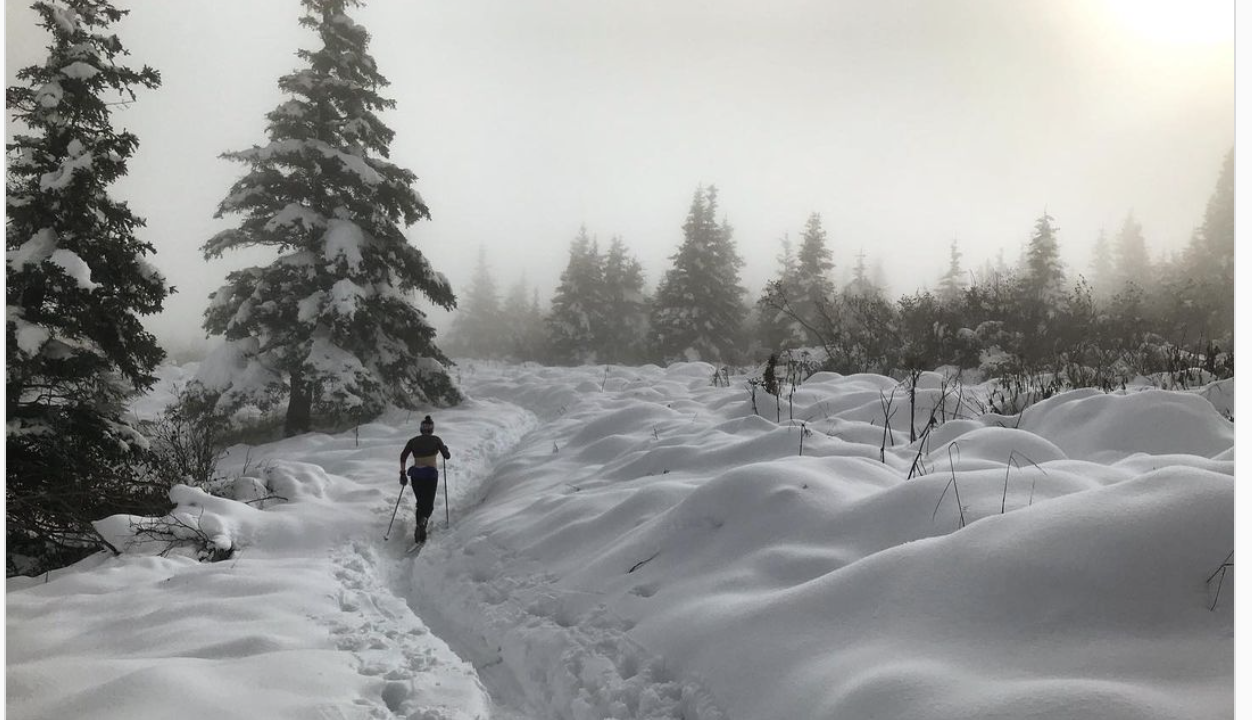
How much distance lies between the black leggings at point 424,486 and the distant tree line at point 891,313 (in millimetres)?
5955

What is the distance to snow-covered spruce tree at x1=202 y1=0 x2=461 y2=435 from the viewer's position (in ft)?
38.4

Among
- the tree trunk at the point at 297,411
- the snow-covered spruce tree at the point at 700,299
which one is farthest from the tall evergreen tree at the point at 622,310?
the tree trunk at the point at 297,411

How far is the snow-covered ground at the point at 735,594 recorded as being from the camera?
8.15 feet

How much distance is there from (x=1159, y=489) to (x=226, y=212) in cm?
1468

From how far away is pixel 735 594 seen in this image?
12.3ft

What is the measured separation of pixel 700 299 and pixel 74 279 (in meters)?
24.4

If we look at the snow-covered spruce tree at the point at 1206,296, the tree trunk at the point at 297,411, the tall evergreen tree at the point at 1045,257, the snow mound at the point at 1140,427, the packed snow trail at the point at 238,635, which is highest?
the tall evergreen tree at the point at 1045,257

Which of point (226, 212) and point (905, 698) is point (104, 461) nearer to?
point (226, 212)

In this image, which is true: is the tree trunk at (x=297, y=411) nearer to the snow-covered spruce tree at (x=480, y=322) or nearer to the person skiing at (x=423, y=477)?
the person skiing at (x=423, y=477)

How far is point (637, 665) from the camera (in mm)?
3623

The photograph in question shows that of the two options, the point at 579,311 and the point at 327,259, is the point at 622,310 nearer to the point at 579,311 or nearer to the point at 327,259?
the point at 579,311

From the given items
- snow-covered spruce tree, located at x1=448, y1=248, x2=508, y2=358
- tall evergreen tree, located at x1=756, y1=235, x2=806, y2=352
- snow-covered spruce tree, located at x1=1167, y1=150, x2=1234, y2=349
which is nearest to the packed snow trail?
snow-covered spruce tree, located at x1=1167, y1=150, x2=1234, y2=349

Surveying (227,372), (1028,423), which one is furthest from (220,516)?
(1028,423)

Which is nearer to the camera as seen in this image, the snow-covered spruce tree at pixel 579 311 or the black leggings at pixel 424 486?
the black leggings at pixel 424 486
